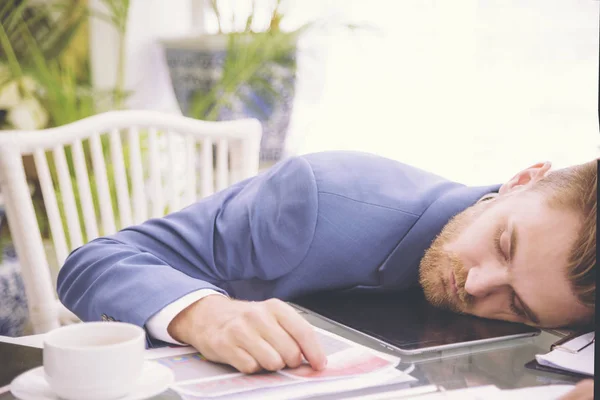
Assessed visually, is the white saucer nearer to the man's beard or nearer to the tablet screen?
the tablet screen

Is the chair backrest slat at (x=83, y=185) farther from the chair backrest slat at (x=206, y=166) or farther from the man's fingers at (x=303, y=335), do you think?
the man's fingers at (x=303, y=335)

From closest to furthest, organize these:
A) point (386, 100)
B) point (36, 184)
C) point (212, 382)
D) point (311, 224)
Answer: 1. point (212, 382)
2. point (311, 224)
3. point (386, 100)
4. point (36, 184)

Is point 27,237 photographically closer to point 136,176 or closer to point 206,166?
point 136,176

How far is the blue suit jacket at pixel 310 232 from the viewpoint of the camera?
769mm

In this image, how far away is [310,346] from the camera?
0.49 metres

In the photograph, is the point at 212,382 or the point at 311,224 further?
the point at 311,224

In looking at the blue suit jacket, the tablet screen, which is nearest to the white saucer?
the tablet screen

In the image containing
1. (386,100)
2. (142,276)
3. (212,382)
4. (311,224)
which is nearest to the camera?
(212,382)

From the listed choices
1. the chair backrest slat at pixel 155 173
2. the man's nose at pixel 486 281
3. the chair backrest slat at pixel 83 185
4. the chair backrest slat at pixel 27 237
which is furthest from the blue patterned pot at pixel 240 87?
the man's nose at pixel 486 281

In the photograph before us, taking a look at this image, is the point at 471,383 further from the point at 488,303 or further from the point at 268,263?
the point at 268,263

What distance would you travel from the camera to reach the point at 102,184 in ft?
3.46

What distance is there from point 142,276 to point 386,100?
890 millimetres

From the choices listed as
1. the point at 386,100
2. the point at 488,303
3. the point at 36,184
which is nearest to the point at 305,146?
the point at 386,100

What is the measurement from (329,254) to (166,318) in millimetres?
258
